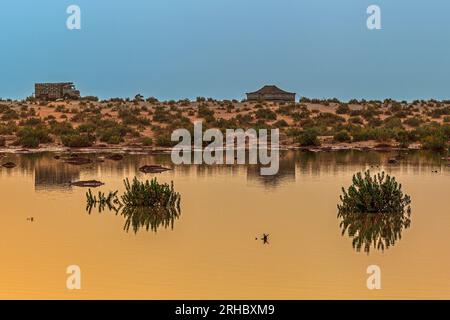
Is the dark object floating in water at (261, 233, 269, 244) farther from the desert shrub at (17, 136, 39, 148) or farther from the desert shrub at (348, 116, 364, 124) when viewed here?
the desert shrub at (348, 116, 364, 124)

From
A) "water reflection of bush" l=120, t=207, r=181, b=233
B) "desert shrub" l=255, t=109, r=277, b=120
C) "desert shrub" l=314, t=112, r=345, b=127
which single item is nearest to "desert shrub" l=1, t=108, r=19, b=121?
"desert shrub" l=255, t=109, r=277, b=120

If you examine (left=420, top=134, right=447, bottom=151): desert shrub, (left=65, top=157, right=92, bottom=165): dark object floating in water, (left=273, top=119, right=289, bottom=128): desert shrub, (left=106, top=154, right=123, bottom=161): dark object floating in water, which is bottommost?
(left=65, top=157, right=92, bottom=165): dark object floating in water

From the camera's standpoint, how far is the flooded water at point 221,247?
11.8 m

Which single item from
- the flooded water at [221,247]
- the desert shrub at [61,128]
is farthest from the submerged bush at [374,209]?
the desert shrub at [61,128]

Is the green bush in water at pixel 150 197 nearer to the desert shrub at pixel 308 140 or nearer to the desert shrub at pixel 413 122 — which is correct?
the desert shrub at pixel 308 140

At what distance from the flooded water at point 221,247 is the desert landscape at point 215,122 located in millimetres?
20007

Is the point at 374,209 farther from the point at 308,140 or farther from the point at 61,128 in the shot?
the point at 61,128

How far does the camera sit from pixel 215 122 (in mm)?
54062

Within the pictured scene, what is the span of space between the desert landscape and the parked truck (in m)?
1.93

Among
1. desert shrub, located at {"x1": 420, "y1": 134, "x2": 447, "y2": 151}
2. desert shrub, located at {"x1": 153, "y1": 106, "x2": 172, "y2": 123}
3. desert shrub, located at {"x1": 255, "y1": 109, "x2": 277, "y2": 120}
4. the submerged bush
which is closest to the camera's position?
the submerged bush

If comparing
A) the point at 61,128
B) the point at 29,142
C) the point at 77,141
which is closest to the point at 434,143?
the point at 77,141

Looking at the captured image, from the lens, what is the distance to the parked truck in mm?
72625
